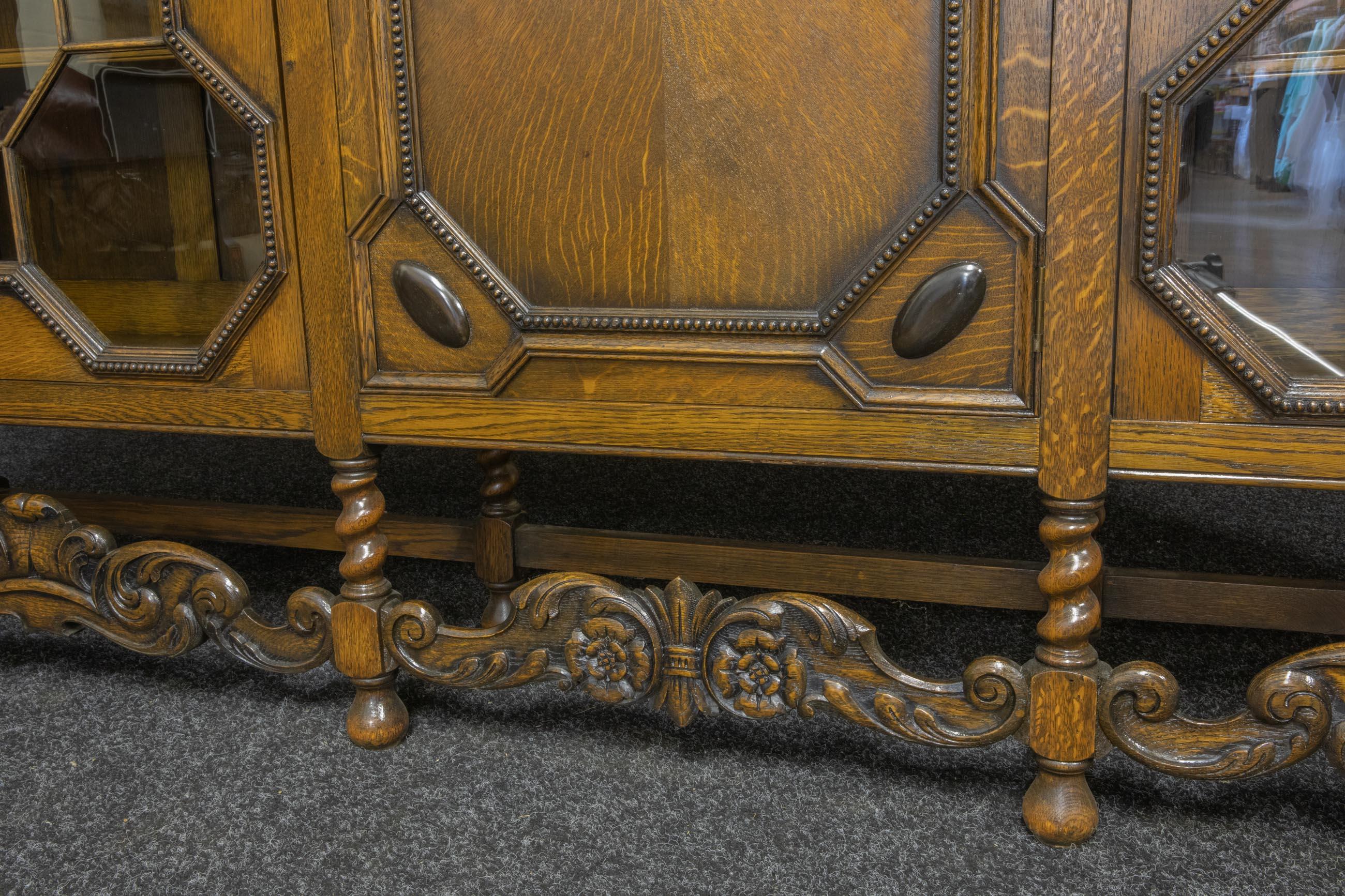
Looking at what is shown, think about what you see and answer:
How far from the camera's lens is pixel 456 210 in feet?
2.88

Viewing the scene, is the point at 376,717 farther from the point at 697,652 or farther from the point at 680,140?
the point at 680,140

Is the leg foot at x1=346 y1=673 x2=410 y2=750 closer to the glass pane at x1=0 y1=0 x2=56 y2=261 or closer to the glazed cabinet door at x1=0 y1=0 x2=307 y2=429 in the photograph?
the glazed cabinet door at x1=0 y1=0 x2=307 y2=429

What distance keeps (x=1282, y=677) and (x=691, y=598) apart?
433 mm

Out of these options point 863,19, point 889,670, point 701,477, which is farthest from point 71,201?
point 701,477

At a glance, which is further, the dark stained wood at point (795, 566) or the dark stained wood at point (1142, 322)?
the dark stained wood at point (795, 566)

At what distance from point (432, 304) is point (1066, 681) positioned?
57 cm

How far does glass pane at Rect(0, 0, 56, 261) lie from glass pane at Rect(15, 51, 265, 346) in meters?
0.02

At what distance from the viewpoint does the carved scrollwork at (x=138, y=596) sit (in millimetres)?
1022

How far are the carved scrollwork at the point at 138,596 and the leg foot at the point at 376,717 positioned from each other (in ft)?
0.16

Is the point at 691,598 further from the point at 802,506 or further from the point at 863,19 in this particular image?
the point at 802,506

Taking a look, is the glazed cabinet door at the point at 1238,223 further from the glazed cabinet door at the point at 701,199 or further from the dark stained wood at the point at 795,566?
the dark stained wood at the point at 795,566

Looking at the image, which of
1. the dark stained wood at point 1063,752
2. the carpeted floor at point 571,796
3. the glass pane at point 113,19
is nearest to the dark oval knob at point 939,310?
the dark stained wood at point 1063,752

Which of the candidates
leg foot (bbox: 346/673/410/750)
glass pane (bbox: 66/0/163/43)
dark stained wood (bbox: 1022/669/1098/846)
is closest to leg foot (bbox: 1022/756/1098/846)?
dark stained wood (bbox: 1022/669/1098/846)

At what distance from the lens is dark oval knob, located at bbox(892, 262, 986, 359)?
0.78 m
